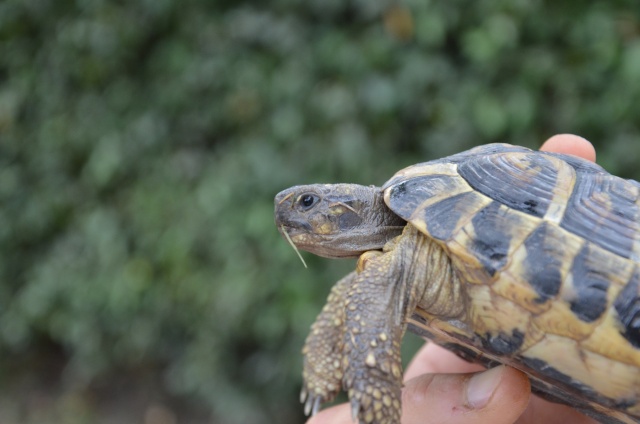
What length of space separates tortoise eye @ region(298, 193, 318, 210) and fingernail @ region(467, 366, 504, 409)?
21.5 inches

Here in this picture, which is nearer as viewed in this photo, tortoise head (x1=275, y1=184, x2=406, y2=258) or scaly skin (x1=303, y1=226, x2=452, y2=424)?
scaly skin (x1=303, y1=226, x2=452, y2=424)

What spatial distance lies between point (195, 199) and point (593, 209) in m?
2.10

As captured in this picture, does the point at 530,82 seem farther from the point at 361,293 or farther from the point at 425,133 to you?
the point at 361,293

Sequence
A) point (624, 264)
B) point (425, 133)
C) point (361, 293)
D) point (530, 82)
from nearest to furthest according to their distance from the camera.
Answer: point (624, 264)
point (361, 293)
point (530, 82)
point (425, 133)

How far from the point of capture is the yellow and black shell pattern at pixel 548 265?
3.61ft

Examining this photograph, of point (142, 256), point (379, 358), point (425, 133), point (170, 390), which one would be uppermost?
point (379, 358)

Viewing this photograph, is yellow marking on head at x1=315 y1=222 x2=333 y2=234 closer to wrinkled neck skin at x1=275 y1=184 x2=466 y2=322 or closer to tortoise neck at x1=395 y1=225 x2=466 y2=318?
wrinkled neck skin at x1=275 y1=184 x2=466 y2=322

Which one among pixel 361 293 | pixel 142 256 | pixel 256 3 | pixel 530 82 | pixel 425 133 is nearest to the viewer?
pixel 361 293

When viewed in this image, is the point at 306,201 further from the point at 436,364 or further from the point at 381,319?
the point at 436,364

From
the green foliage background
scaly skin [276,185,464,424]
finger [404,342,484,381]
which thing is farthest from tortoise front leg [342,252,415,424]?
the green foliage background

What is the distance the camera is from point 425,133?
255cm

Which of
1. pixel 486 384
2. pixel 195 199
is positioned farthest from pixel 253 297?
pixel 486 384

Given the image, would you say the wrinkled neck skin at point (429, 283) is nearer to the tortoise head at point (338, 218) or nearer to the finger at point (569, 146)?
the tortoise head at point (338, 218)

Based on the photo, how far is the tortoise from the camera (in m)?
1.10
